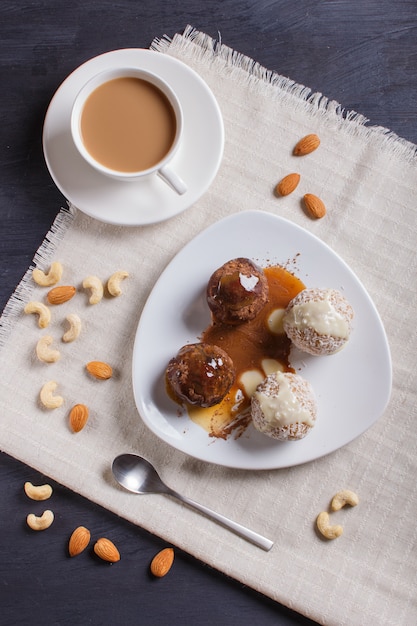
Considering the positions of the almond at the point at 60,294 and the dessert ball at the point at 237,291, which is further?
the almond at the point at 60,294

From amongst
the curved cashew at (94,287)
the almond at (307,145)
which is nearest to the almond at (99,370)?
the curved cashew at (94,287)

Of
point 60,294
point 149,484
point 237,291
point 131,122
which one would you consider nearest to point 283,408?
point 237,291

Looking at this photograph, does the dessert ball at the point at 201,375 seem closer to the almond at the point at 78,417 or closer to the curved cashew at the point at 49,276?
the almond at the point at 78,417

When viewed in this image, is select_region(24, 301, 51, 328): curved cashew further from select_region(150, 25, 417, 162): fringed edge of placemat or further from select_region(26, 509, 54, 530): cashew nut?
select_region(150, 25, 417, 162): fringed edge of placemat

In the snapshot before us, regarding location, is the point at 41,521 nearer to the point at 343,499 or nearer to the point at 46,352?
the point at 46,352

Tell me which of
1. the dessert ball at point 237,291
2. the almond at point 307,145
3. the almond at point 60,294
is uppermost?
the almond at point 307,145

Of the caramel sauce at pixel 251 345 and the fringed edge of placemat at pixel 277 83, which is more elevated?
the fringed edge of placemat at pixel 277 83
